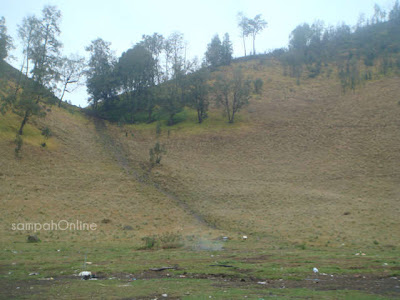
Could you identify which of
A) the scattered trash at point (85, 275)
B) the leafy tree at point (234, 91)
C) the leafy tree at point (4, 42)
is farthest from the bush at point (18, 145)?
the leafy tree at point (234, 91)

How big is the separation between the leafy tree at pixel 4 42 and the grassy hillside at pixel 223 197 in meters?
9.25

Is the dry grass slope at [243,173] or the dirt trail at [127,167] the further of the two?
the dirt trail at [127,167]

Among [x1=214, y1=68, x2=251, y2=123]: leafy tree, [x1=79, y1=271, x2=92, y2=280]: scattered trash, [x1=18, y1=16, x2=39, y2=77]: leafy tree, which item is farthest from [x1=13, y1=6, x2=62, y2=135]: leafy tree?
[x1=79, y1=271, x2=92, y2=280]: scattered trash

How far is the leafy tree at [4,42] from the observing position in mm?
44438

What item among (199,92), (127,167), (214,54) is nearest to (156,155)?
(127,167)

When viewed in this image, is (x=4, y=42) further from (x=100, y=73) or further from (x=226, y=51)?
(x=226, y=51)

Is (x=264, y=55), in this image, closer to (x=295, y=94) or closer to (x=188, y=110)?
(x=295, y=94)

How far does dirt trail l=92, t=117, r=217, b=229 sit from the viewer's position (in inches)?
1266

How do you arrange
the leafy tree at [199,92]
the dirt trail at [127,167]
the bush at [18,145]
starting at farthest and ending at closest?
the leafy tree at [199,92], the bush at [18,145], the dirt trail at [127,167]

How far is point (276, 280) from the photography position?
10523 millimetres

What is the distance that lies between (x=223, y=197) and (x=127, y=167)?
16.2 m

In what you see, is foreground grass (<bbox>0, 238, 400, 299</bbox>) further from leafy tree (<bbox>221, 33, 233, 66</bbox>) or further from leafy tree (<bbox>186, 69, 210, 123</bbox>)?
leafy tree (<bbox>221, 33, 233, 66</bbox>)

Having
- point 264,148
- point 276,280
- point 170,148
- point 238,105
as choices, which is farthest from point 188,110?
point 276,280

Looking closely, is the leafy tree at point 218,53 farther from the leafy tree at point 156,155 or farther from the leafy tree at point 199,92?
the leafy tree at point 156,155
